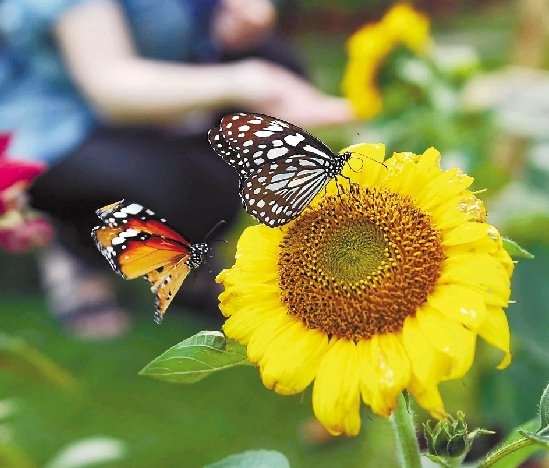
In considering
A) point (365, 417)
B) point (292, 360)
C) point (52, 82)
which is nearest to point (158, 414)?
point (365, 417)

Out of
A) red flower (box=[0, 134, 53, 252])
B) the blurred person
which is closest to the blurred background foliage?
the blurred person

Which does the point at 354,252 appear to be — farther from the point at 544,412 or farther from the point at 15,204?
the point at 15,204

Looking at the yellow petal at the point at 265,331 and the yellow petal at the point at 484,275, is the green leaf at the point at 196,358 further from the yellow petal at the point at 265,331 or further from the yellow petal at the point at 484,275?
the yellow petal at the point at 484,275

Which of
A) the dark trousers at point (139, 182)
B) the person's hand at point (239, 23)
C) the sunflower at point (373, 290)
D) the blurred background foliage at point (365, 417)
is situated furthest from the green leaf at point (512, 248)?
the person's hand at point (239, 23)

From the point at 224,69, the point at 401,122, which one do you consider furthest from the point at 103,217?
the point at 224,69

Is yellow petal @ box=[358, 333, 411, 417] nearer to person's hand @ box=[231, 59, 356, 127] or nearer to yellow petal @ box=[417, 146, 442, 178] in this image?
yellow petal @ box=[417, 146, 442, 178]

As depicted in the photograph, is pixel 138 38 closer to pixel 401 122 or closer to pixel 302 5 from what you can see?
pixel 401 122
